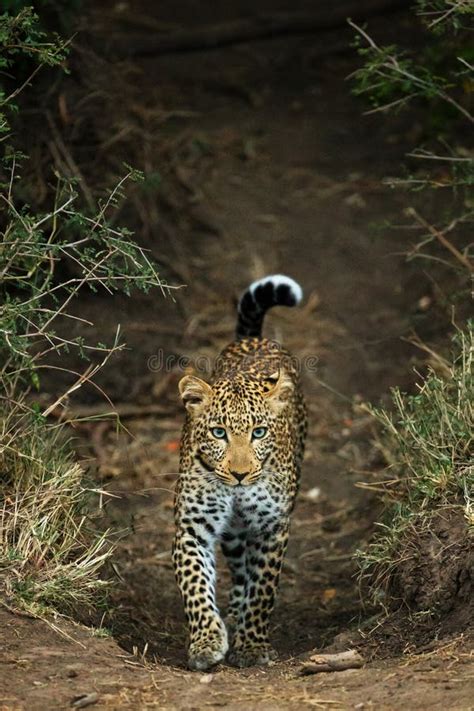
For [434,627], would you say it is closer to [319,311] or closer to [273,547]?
[273,547]

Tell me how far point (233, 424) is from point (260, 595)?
982mm

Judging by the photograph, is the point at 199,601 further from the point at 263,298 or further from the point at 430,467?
the point at 263,298

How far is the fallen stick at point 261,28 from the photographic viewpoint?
13484 millimetres

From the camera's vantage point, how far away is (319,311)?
12062mm

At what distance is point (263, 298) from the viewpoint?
7.93 m

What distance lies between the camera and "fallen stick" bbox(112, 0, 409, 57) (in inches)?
531

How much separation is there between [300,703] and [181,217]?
7758 mm

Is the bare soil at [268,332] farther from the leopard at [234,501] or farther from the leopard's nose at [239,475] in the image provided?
the leopard's nose at [239,475]

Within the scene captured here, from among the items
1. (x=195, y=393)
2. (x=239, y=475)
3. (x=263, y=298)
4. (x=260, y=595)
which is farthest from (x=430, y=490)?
(x=263, y=298)

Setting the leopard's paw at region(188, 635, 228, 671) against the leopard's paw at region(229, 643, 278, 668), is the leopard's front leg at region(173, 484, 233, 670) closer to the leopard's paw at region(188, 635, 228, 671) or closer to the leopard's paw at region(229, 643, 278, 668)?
the leopard's paw at region(188, 635, 228, 671)

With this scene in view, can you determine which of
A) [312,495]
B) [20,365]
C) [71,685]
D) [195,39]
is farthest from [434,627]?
[195,39]

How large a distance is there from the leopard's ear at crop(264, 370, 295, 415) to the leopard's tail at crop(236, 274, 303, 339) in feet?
1.58

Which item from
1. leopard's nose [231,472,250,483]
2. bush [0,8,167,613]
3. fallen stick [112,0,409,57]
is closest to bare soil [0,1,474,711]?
bush [0,8,167,613]

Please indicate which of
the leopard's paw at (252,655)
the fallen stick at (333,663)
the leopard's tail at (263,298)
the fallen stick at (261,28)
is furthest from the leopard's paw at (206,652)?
the fallen stick at (261,28)
